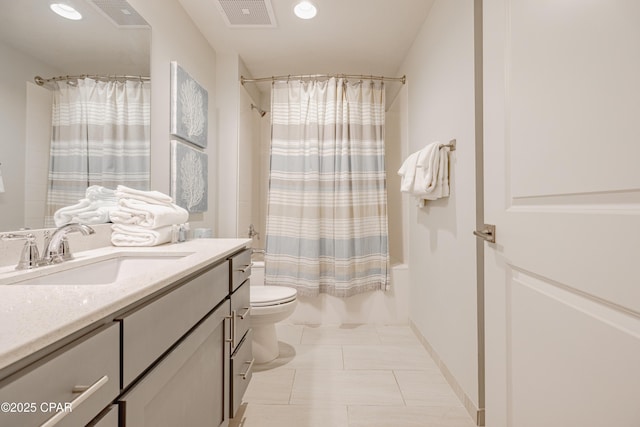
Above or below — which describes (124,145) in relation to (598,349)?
above

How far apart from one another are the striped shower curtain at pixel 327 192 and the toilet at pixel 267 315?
553mm

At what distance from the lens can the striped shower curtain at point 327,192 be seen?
8.36ft

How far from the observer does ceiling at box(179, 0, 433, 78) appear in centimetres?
199

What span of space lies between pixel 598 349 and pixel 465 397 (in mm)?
1090

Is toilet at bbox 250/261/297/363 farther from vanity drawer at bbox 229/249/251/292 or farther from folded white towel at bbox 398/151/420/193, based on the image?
folded white towel at bbox 398/151/420/193

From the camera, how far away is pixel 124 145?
143cm

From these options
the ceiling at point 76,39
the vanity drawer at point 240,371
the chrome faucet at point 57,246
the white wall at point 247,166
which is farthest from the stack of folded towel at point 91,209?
the white wall at point 247,166

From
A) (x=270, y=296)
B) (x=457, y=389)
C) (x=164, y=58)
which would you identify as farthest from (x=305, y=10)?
(x=457, y=389)

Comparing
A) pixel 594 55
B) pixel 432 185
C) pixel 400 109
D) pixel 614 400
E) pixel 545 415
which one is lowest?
pixel 545 415

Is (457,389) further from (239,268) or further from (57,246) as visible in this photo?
(57,246)

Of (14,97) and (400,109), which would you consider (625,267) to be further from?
(400,109)

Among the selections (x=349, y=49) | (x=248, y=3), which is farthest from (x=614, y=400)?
(x=349, y=49)

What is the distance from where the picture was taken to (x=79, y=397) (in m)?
0.46

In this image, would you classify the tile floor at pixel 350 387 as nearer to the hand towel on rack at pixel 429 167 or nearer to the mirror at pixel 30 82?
the hand towel on rack at pixel 429 167
